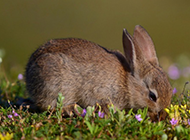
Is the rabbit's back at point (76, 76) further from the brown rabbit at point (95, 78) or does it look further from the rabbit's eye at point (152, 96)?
the rabbit's eye at point (152, 96)

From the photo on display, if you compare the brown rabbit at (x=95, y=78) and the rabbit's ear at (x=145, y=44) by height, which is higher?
the rabbit's ear at (x=145, y=44)

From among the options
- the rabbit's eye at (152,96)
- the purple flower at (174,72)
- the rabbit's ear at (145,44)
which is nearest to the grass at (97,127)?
the rabbit's eye at (152,96)

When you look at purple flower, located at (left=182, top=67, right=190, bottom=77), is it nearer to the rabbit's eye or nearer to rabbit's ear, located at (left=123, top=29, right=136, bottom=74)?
rabbit's ear, located at (left=123, top=29, right=136, bottom=74)

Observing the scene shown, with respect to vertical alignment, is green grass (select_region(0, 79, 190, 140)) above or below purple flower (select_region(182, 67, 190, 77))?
above

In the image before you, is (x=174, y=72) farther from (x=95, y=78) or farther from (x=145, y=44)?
(x=95, y=78)

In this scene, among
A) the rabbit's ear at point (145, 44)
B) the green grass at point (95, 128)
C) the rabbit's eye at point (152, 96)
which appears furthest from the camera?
the rabbit's ear at point (145, 44)

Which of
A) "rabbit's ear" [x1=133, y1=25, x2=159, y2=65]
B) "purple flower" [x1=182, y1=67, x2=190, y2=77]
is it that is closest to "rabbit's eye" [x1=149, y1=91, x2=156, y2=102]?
"rabbit's ear" [x1=133, y1=25, x2=159, y2=65]

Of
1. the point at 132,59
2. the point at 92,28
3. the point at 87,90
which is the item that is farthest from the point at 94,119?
the point at 92,28

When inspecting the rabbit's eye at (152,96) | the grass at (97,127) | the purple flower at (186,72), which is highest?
the rabbit's eye at (152,96)
